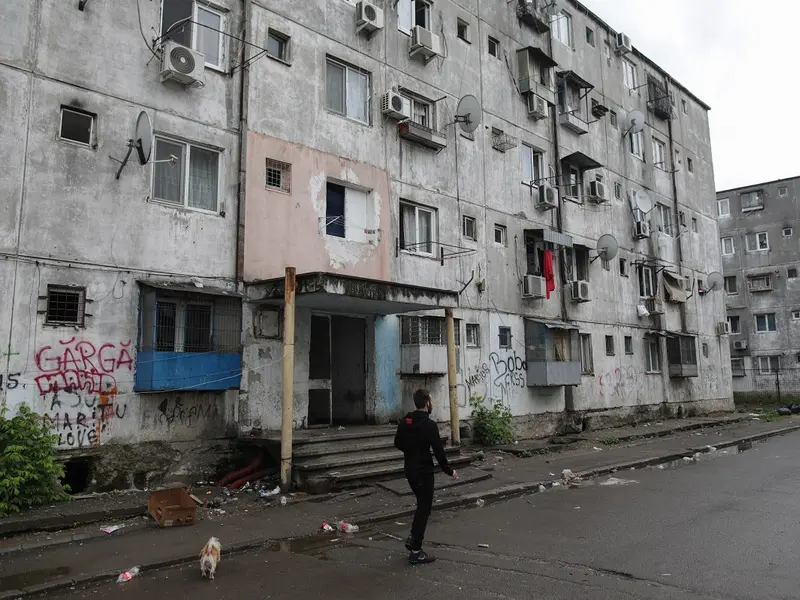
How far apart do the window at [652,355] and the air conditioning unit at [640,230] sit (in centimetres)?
388

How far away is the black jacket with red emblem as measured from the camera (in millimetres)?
6934

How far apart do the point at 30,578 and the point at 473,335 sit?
37.9 feet

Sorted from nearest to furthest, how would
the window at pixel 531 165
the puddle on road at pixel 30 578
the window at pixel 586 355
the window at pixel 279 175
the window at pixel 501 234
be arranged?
the puddle on road at pixel 30 578
the window at pixel 279 175
the window at pixel 501 234
the window at pixel 531 165
the window at pixel 586 355

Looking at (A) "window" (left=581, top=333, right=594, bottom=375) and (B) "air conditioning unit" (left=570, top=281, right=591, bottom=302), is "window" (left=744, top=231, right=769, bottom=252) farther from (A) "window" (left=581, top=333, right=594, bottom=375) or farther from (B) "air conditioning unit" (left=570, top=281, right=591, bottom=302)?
(B) "air conditioning unit" (left=570, top=281, right=591, bottom=302)

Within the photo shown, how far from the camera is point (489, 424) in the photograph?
604 inches

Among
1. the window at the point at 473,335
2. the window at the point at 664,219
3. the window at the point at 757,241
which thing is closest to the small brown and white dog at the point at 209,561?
the window at the point at 473,335

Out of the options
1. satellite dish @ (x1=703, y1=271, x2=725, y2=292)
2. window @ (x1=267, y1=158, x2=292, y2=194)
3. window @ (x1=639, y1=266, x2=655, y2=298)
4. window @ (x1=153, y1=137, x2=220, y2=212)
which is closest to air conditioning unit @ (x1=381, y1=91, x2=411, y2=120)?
window @ (x1=267, y1=158, x2=292, y2=194)

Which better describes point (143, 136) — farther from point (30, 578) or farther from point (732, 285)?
point (732, 285)

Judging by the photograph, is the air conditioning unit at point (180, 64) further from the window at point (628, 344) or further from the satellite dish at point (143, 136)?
the window at point (628, 344)

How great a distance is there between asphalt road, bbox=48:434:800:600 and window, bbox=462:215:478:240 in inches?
Answer: 323

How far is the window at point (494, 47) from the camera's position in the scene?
1834cm

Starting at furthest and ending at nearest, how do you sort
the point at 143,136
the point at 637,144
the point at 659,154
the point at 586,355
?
the point at 659,154
the point at 637,144
the point at 586,355
the point at 143,136

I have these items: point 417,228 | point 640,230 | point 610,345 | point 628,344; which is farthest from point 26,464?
point 640,230

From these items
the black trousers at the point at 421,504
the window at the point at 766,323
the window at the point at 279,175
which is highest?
the window at the point at 279,175
